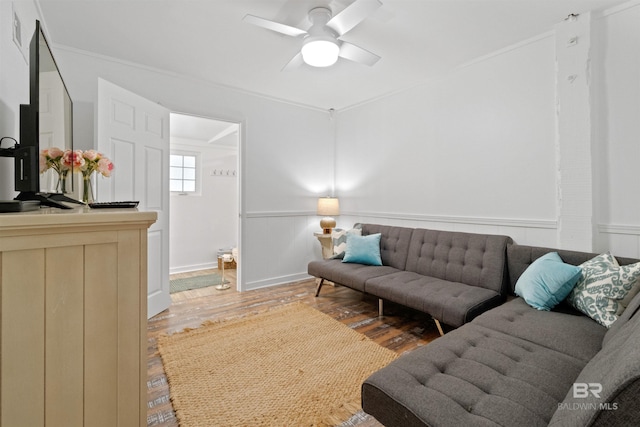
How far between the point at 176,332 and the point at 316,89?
3068 mm

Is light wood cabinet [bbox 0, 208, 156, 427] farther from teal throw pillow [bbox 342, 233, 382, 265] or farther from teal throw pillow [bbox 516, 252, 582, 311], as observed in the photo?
teal throw pillow [bbox 342, 233, 382, 265]

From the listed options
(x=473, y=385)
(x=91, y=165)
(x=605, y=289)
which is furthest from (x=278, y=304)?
(x=605, y=289)

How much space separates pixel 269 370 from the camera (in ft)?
6.42

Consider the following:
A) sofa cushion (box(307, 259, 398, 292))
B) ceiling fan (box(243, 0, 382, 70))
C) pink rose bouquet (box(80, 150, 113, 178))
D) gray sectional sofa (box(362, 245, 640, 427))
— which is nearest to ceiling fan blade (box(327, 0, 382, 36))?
ceiling fan (box(243, 0, 382, 70))

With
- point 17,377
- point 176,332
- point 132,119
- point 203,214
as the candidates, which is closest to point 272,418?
point 17,377

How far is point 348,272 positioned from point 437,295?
0.96 metres

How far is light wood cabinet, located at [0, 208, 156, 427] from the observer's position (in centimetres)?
76

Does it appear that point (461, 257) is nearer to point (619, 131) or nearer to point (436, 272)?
point (436, 272)

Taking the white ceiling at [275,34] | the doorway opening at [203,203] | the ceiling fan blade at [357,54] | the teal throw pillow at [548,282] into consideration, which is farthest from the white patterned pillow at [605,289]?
the doorway opening at [203,203]

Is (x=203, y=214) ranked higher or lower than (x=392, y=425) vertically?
higher

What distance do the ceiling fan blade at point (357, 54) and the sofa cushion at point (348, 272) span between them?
1953 mm

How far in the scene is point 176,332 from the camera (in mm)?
2514

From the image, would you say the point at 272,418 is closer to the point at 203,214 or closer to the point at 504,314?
the point at 504,314

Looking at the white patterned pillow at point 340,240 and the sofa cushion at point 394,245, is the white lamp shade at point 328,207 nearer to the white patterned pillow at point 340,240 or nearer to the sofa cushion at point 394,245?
the white patterned pillow at point 340,240
